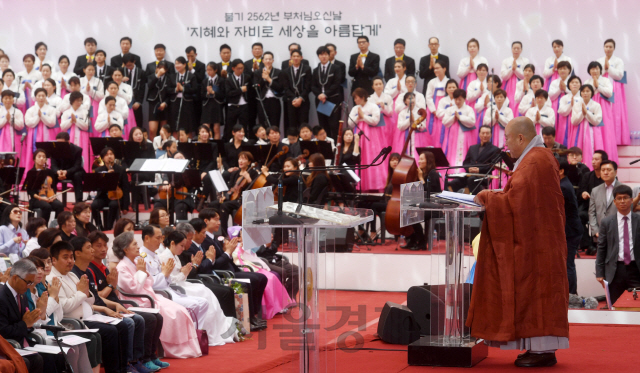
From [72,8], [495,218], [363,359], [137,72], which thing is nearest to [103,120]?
[137,72]

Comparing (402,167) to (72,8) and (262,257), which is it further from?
(72,8)

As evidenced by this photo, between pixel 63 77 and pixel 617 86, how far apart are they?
876 cm

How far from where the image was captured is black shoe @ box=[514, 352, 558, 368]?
15.0 feet

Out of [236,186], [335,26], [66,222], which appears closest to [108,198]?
[236,186]

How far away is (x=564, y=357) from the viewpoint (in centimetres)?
496

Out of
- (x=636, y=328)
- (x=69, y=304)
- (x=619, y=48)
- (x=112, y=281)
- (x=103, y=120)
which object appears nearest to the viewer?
(x=69, y=304)

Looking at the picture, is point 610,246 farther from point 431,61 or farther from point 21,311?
point 431,61

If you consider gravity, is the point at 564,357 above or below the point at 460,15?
below

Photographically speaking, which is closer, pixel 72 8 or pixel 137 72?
pixel 137 72

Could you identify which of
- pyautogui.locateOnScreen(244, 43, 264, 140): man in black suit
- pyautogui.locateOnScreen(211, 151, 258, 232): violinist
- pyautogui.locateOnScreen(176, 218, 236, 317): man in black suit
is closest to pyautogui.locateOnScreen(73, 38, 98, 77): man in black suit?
pyautogui.locateOnScreen(244, 43, 264, 140): man in black suit

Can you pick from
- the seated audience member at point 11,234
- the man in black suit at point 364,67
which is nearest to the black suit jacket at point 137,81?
the man in black suit at point 364,67

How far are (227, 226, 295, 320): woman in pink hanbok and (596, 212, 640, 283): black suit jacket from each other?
9.73 ft

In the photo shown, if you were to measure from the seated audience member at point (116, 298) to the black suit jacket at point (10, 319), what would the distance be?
0.92m

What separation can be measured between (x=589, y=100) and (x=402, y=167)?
4.39m
